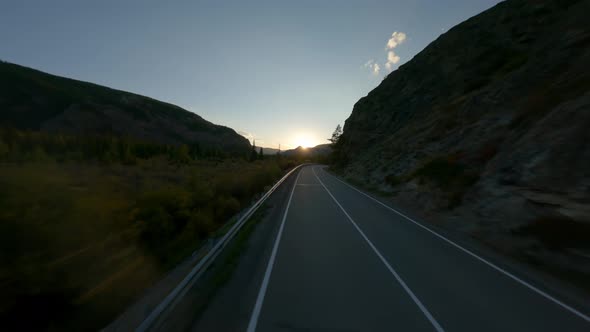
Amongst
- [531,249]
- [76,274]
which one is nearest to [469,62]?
[531,249]

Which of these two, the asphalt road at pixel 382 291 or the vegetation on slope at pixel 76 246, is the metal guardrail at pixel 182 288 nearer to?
the asphalt road at pixel 382 291

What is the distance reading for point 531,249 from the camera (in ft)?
22.4

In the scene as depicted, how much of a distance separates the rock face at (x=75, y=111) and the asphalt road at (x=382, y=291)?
102403 mm

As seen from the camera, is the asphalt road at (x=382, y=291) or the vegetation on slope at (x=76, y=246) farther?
the vegetation on slope at (x=76, y=246)

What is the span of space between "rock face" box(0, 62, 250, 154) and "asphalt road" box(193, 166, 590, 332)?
10240cm

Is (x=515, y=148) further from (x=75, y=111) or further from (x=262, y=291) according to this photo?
(x=75, y=111)

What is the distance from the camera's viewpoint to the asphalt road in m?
3.95

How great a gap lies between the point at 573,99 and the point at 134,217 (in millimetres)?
17374

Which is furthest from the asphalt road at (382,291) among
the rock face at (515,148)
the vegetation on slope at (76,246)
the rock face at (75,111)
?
the rock face at (75,111)

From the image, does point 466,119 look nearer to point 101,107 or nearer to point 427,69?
point 427,69

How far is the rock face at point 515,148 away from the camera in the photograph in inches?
284

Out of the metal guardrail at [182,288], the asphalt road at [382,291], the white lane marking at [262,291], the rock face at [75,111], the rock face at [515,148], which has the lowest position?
the asphalt road at [382,291]

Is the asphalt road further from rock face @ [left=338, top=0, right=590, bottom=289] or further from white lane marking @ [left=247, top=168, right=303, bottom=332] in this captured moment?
rock face @ [left=338, top=0, right=590, bottom=289]

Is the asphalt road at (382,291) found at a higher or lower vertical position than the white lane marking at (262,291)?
lower
